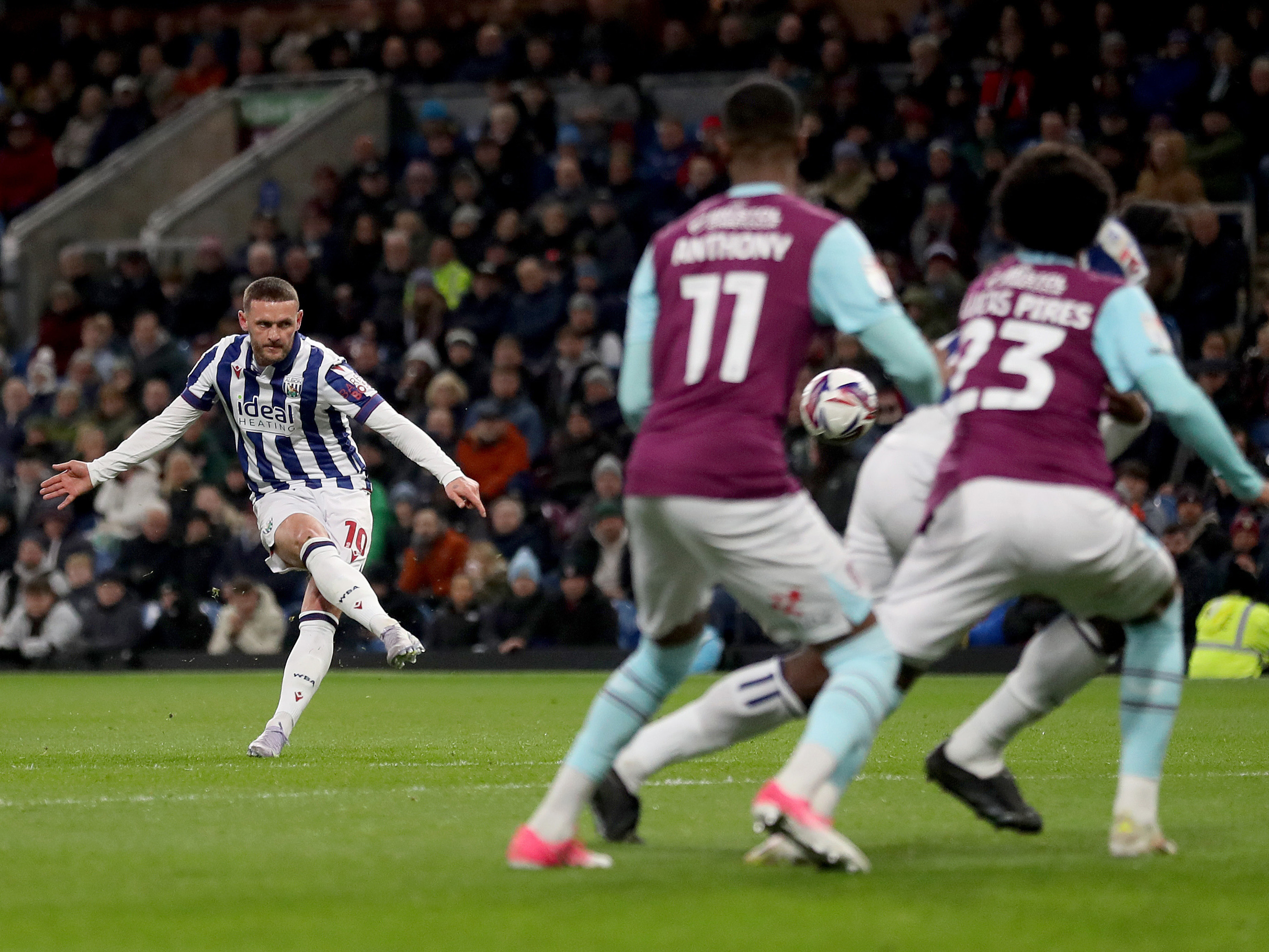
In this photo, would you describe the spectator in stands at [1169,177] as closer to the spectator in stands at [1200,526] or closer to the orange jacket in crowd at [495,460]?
the spectator in stands at [1200,526]

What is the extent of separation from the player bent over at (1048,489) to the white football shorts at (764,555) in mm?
145

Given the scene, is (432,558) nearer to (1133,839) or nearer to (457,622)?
(457,622)

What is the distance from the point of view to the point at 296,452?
9.52 m

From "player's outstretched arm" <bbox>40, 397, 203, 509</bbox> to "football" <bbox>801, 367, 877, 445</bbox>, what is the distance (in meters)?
3.35

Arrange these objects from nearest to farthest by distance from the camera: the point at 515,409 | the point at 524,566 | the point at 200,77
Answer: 1. the point at 524,566
2. the point at 515,409
3. the point at 200,77

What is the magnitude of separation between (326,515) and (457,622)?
785 cm

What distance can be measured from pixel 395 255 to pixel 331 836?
14.4m

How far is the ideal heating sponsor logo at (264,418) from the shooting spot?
9.45 m

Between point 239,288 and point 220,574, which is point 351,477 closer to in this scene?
point 220,574

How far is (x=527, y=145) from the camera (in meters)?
21.0

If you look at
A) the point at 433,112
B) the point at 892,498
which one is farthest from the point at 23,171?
the point at 892,498

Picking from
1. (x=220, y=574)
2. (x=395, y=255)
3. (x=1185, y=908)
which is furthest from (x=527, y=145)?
(x=1185, y=908)

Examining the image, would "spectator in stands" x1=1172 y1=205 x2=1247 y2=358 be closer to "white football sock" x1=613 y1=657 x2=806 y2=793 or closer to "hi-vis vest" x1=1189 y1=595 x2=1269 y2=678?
"hi-vis vest" x1=1189 y1=595 x2=1269 y2=678

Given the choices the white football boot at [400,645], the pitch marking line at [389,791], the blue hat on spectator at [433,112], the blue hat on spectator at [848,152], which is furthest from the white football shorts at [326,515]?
the blue hat on spectator at [433,112]
